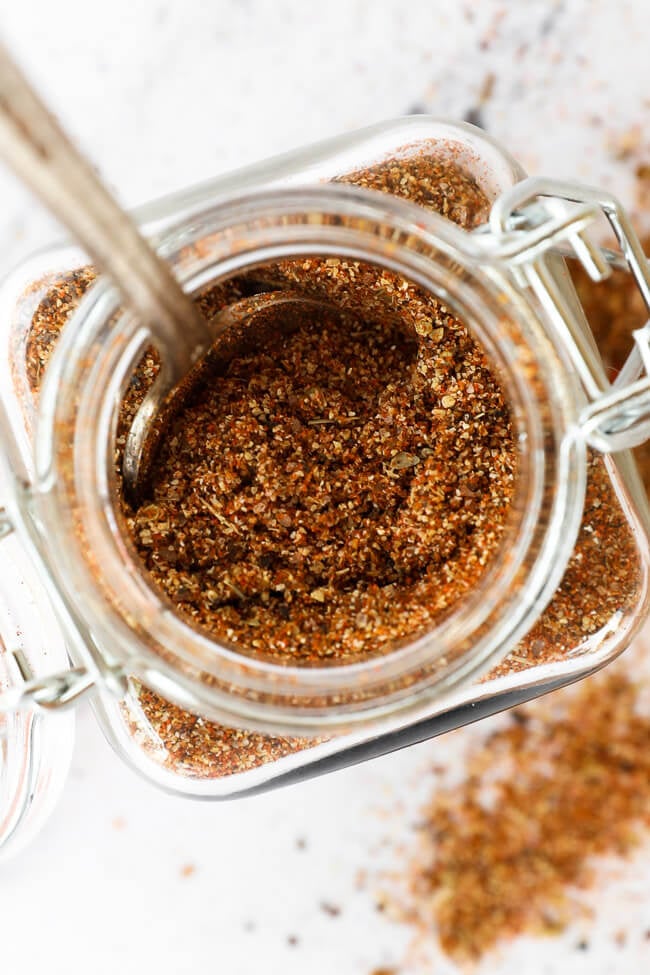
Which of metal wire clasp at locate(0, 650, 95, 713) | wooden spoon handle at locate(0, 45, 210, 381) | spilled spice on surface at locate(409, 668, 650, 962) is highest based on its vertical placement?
wooden spoon handle at locate(0, 45, 210, 381)

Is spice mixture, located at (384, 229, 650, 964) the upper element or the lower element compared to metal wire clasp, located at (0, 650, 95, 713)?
lower

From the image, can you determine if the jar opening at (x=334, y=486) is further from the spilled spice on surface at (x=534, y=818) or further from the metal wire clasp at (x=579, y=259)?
the spilled spice on surface at (x=534, y=818)

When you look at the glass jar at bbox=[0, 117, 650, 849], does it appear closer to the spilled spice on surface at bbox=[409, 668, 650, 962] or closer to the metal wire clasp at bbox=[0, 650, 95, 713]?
the metal wire clasp at bbox=[0, 650, 95, 713]

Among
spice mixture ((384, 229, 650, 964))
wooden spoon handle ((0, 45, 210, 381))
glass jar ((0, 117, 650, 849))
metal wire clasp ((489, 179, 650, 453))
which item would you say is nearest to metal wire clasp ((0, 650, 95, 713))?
glass jar ((0, 117, 650, 849))

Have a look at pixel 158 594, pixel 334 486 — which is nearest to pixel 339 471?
pixel 334 486

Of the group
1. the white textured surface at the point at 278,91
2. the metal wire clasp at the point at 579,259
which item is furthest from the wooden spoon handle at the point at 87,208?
the white textured surface at the point at 278,91

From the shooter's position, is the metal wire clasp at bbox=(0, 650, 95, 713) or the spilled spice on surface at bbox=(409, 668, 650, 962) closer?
the metal wire clasp at bbox=(0, 650, 95, 713)

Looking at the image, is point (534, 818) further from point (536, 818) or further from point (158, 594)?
point (158, 594)
